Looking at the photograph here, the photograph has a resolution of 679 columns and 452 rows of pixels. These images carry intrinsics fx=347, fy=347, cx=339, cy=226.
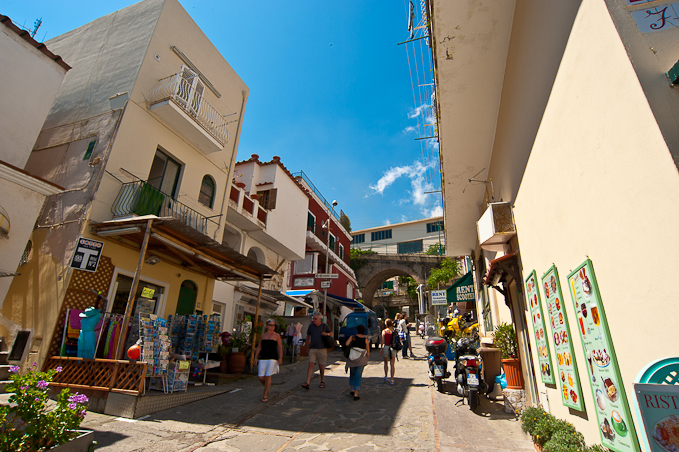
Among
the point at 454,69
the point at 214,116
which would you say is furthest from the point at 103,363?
the point at 214,116

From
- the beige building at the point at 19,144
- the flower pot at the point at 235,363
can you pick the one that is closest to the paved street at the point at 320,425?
the flower pot at the point at 235,363

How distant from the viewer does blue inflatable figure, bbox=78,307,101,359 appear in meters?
6.04

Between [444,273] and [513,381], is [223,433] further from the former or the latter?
[444,273]

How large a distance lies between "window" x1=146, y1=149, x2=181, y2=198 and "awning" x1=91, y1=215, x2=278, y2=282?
6.60 feet

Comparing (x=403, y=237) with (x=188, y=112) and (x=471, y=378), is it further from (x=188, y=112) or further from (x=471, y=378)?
(x=471, y=378)

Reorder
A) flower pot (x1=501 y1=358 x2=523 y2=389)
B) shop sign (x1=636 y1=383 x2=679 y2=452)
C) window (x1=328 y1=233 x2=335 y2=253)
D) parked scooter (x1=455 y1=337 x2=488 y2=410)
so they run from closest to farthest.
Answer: shop sign (x1=636 y1=383 x2=679 y2=452) < flower pot (x1=501 y1=358 x2=523 y2=389) < parked scooter (x1=455 y1=337 x2=488 y2=410) < window (x1=328 y1=233 x2=335 y2=253)

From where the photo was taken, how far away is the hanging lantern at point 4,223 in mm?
6727

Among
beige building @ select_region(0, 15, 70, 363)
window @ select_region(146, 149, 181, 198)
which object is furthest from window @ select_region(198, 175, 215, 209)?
beige building @ select_region(0, 15, 70, 363)

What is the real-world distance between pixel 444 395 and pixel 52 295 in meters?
8.33

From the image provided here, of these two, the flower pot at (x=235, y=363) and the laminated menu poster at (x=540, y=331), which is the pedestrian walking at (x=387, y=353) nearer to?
the flower pot at (x=235, y=363)

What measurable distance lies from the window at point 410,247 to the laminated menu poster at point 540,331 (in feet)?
119

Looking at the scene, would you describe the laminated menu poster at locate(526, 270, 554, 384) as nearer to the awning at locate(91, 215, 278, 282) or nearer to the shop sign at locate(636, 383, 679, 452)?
the shop sign at locate(636, 383, 679, 452)

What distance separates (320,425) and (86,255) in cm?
578

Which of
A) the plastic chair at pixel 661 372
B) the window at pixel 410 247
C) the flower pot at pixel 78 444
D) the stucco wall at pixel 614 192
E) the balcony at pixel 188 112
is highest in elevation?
the window at pixel 410 247
